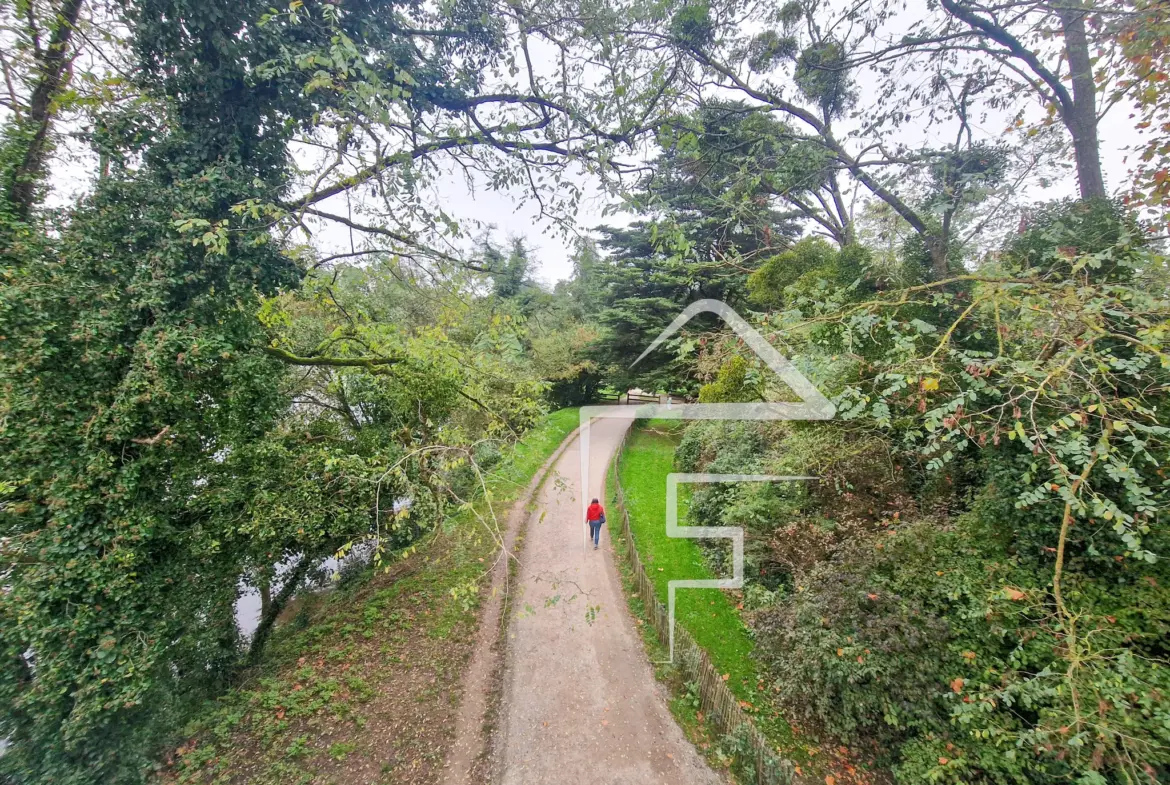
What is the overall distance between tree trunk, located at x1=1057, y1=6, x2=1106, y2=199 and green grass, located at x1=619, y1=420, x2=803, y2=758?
8.26 meters

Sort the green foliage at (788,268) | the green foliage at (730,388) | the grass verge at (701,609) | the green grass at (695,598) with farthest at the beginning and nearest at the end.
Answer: the green foliage at (730,388) < the green foliage at (788,268) < the green grass at (695,598) < the grass verge at (701,609)

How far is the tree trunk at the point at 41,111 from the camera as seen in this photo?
4.54 m

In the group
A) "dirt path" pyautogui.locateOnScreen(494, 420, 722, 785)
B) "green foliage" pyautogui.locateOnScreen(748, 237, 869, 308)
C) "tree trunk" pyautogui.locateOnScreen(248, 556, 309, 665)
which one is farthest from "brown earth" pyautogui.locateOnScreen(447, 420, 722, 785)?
"green foliage" pyautogui.locateOnScreen(748, 237, 869, 308)

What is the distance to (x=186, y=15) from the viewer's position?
14.9 ft

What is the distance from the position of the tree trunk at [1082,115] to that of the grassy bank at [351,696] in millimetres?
9865

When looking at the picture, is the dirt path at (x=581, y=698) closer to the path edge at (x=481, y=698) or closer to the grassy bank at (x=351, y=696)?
the path edge at (x=481, y=698)

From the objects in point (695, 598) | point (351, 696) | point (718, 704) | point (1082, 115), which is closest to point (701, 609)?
point (695, 598)

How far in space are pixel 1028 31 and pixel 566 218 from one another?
7.69 m

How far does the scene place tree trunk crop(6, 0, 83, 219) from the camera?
14.9 feet

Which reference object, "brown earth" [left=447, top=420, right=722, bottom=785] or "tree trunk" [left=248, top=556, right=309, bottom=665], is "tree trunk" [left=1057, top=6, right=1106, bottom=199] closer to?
"brown earth" [left=447, top=420, right=722, bottom=785]

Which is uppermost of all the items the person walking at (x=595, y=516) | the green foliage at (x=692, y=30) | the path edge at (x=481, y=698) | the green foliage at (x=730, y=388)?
the green foliage at (x=692, y=30)

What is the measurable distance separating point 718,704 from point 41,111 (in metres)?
11.3

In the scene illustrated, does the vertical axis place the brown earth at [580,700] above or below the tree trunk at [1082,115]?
below

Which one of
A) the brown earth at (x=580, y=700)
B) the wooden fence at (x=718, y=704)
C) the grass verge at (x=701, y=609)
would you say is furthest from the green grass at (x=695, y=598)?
the brown earth at (x=580, y=700)
